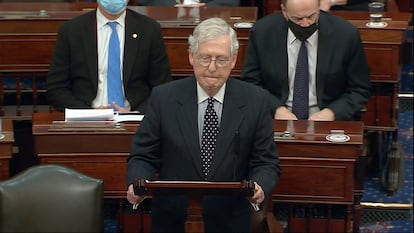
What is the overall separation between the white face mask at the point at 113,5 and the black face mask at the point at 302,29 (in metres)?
0.71

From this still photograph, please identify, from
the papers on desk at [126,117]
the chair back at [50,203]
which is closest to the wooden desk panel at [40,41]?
the papers on desk at [126,117]

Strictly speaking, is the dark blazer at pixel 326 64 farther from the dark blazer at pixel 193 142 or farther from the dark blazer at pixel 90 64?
the dark blazer at pixel 193 142

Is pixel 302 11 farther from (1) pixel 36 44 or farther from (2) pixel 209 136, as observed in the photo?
(1) pixel 36 44

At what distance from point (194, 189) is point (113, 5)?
1615 millimetres

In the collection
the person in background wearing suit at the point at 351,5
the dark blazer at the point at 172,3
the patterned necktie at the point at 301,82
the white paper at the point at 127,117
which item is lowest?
the white paper at the point at 127,117

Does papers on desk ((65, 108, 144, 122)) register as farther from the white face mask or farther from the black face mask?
the black face mask

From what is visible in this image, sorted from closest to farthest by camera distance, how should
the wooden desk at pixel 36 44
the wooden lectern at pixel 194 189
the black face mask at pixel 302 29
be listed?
the wooden lectern at pixel 194 189 → the black face mask at pixel 302 29 → the wooden desk at pixel 36 44

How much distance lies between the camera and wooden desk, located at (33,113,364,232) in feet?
13.2

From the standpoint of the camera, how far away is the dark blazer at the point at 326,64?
175 inches

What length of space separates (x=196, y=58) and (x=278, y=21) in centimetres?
119

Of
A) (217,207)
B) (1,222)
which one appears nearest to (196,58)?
(217,207)

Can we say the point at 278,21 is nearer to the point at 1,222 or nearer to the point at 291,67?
the point at 291,67

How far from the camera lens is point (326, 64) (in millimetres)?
4445

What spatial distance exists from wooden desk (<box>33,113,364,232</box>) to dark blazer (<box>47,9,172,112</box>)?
15.2 inches
